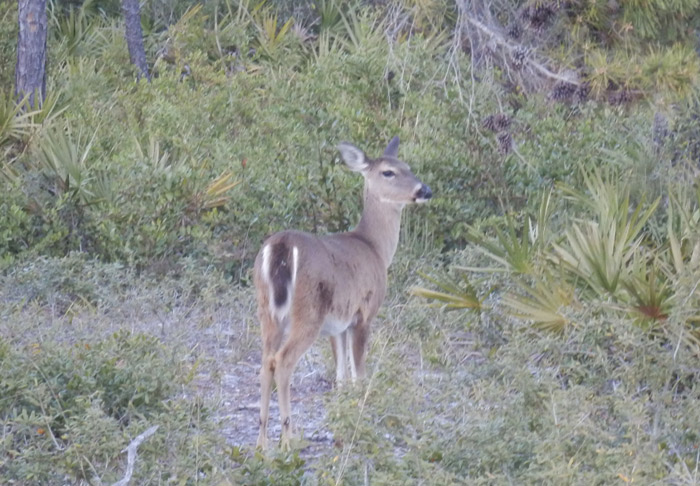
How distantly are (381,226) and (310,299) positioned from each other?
5.73ft

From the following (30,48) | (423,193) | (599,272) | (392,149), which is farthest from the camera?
(30,48)

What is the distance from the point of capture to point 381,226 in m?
7.62

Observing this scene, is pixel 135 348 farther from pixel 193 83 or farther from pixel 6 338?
pixel 193 83

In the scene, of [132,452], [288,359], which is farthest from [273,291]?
[132,452]

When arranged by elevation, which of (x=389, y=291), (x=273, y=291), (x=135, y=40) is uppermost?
(x=273, y=291)

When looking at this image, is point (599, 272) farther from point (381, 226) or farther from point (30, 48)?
point (30, 48)

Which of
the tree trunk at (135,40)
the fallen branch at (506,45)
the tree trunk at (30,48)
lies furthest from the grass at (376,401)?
the tree trunk at (135,40)

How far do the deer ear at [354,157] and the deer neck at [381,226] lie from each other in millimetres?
197

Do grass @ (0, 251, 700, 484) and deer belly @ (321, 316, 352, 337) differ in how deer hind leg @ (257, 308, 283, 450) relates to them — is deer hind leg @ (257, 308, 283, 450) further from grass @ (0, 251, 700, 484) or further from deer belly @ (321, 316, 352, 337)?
deer belly @ (321, 316, 352, 337)

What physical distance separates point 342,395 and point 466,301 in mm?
2801

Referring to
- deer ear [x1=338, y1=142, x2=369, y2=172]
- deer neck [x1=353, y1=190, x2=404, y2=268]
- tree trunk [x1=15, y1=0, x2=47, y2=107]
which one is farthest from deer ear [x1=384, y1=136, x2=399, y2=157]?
tree trunk [x1=15, y1=0, x2=47, y2=107]

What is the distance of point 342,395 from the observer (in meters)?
5.32

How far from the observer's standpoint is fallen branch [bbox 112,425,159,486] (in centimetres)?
482

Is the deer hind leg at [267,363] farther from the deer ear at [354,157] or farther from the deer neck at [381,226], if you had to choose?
the deer ear at [354,157]
